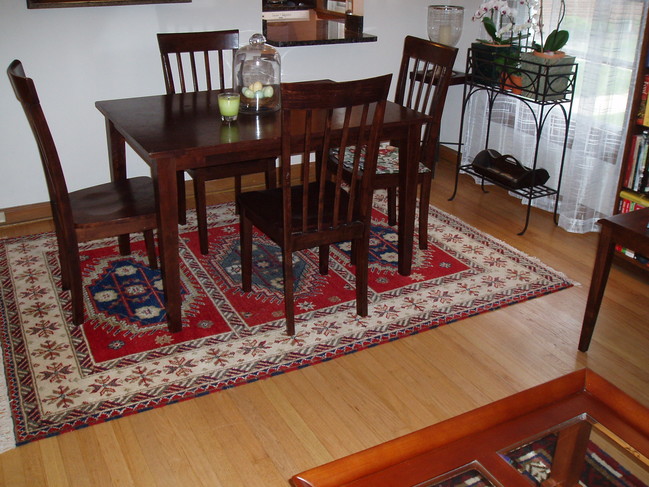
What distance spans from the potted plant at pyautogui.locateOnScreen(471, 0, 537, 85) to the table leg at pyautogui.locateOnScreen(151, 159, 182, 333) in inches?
78.6

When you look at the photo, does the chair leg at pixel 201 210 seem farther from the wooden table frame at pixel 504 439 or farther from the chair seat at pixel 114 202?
the wooden table frame at pixel 504 439

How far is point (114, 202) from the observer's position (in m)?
2.58

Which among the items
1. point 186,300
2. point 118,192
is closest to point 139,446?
point 186,300

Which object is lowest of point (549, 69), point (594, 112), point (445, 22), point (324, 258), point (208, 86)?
point (324, 258)

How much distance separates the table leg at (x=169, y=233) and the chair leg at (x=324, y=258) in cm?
70

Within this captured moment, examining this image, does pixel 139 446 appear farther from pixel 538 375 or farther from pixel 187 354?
pixel 538 375

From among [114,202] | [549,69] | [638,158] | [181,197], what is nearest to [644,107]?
[638,158]

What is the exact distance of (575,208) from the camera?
349 centimetres

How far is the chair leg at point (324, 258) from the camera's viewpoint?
2930 millimetres

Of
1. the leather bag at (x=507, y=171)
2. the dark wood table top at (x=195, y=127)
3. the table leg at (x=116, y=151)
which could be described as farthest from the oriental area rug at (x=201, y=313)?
the dark wood table top at (x=195, y=127)

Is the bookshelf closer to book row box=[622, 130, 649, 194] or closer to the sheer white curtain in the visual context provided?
book row box=[622, 130, 649, 194]

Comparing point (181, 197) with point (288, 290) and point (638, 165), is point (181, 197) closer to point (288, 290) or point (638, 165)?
point (288, 290)

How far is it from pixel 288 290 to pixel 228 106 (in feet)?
2.40

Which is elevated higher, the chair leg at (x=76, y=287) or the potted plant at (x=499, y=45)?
the potted plant at (x=499, y=45)
